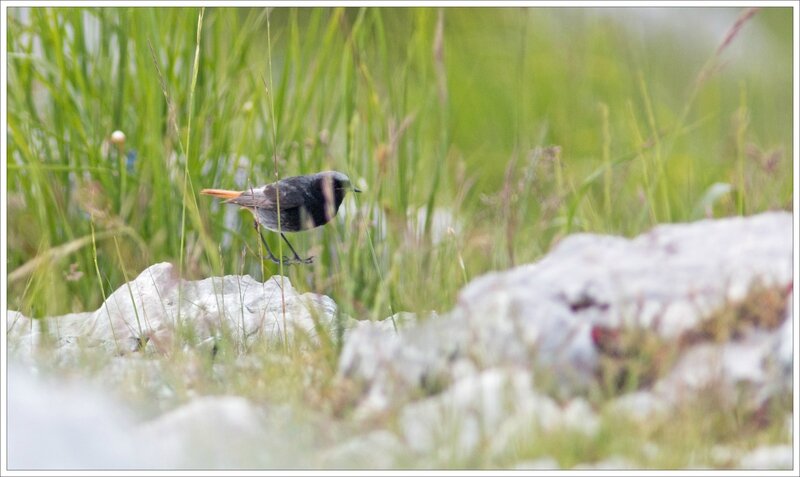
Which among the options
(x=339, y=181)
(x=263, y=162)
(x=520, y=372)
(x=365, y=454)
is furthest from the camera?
(x=263, y=162)

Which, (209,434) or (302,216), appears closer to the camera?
(209,434)

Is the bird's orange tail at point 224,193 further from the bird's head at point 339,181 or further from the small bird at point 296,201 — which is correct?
the bird's head at point 339,181

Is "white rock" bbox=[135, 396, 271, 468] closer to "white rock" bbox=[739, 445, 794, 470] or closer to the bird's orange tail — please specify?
"white rock" bbox=[739, 445, 794, 470]

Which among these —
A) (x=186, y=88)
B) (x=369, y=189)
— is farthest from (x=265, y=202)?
(x=186, y=88)

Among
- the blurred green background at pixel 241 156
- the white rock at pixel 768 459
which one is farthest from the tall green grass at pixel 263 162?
the white rock at pixel 768 459

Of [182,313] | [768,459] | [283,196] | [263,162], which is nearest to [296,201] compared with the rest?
[283,196]

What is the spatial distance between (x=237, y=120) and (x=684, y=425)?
2.32 m

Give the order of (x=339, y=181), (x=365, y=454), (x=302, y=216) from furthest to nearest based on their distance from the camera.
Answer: (x=339, y=181), (x=302, y=216), (x=365, y=454)

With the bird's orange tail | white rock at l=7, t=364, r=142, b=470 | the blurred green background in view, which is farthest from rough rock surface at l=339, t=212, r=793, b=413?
the bird's orange tail

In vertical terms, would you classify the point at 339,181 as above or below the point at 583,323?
above

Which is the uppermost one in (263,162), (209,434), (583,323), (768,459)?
(263,162)

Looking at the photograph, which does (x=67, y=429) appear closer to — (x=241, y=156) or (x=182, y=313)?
(x=182, y=313)

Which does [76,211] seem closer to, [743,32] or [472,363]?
[472,363]

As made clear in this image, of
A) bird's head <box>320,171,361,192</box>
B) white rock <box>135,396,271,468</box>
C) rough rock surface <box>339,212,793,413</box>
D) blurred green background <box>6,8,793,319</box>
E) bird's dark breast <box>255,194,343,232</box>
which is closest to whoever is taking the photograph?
white rock <box>135,396,271,468</box>
